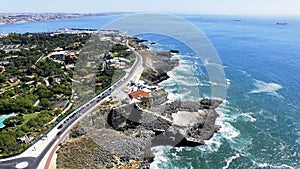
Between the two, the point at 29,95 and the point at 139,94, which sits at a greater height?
the point at 139,94

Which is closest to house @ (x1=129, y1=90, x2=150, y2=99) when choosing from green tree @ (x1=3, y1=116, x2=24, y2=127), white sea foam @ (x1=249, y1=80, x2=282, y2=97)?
green tree @ (x1=3, y1=116, x2=24, y2=127)

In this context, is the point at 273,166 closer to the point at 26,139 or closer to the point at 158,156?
the point at 158,156

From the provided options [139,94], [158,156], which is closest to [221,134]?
[158,156]

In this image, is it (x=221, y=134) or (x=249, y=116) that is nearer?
(x=221, y=134)

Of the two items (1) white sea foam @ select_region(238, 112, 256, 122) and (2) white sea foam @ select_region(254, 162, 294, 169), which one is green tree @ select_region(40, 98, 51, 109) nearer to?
(1) white sea foam @ select_region(238, 112, 256, 122)

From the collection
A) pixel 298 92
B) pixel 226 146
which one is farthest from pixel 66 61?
pixel 298 92

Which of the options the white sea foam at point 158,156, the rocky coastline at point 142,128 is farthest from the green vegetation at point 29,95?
the white sea foam at point 158,156

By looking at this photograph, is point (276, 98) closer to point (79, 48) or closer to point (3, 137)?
point (3, 137)
